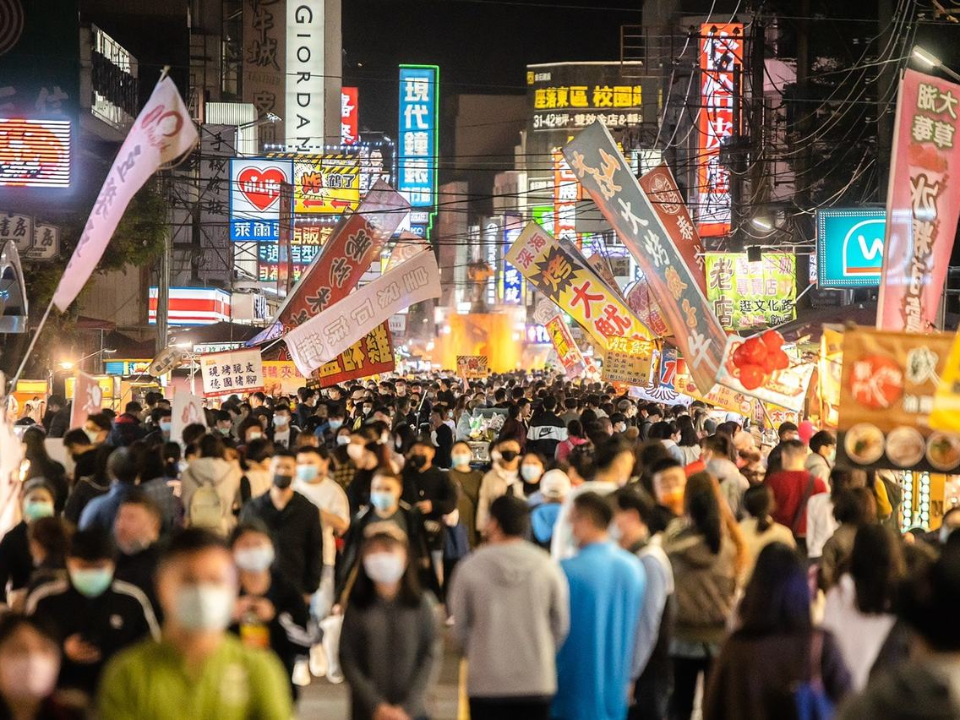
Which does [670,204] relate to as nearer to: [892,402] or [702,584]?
[892,402]

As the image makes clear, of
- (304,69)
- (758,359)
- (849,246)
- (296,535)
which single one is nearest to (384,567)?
(296,535)

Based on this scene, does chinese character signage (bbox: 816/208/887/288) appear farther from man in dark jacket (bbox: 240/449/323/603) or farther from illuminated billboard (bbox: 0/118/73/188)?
illuminated billboard (bbox: 0/118/73/188)

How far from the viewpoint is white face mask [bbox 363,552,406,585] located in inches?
220

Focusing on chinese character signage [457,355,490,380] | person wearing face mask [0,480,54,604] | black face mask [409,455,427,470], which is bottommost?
chinese character signage [457,355,490,380]

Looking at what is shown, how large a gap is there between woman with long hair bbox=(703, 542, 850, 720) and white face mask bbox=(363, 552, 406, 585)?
4.64 ft

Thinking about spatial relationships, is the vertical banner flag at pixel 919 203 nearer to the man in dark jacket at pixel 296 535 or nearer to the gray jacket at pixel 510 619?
the man in dark jacket at pixel 296 535

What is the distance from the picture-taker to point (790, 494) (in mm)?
10062

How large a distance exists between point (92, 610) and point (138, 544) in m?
1.37

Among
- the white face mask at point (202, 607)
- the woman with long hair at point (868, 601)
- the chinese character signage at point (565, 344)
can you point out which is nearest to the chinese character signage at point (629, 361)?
the chinese character signage at point (565, 344)

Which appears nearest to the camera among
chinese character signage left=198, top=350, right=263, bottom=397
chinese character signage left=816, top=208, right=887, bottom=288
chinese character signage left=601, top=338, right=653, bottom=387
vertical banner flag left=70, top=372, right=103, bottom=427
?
vertical banner flag left=70, top=372, right=103, bottom=427

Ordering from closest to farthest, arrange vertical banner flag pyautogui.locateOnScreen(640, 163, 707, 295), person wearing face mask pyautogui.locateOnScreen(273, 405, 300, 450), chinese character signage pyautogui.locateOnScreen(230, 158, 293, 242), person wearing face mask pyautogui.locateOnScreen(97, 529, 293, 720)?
person wearing face mask pyautogui.locateOnScreen(97, 529, 293, 720)
person wearing face mask pyautogui.locateOnScreen(273, 405, 300, 450)
vertical banner flag pyautogui.locateOnScreen(640, 163, 707, 295)
chinese character signage pyautogui.locateOnScreen(230, 158, 293, 242)

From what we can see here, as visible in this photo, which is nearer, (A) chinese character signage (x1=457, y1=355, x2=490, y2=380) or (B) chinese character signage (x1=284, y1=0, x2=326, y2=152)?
(A) chinese character signage (x1=457, y1=355, x2=490, y2=380)

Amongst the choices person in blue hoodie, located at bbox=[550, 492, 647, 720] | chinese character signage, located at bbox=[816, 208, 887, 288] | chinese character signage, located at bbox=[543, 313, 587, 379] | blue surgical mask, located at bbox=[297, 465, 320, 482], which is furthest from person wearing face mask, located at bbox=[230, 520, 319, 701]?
chinese character signage, located at bbox=[543, 313, 587, 379]

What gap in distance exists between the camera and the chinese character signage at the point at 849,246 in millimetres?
19672
